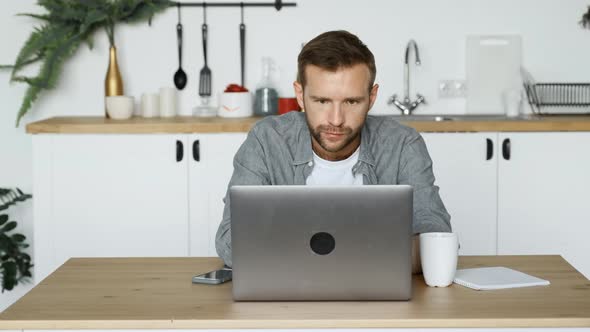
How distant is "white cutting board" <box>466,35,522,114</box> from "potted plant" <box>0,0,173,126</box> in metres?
1.41

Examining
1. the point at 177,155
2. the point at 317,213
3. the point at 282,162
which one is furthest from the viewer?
the point at 177,155

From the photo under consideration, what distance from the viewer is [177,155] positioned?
360 cm

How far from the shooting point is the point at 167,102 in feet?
13.0

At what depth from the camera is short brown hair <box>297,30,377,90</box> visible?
2.04m

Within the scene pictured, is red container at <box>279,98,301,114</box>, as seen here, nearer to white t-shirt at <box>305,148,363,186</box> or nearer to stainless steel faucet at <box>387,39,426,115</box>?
stainless steel faucet at <box>387,39,426,115</box>

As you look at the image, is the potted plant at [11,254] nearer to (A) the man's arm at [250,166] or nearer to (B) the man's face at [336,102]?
(A) the man's arm at [250,166]

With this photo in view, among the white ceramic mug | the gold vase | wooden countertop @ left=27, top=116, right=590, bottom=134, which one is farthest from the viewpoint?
the gold vase

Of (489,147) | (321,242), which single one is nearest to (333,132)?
(321,242)

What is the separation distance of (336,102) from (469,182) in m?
1.71

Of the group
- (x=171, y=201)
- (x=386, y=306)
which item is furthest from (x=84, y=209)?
(x=386, y=306)

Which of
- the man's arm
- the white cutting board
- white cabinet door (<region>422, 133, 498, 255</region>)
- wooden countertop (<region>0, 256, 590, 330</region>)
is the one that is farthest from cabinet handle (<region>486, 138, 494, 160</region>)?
wooden countertop (<region>0, 256, 590, 330</region>)

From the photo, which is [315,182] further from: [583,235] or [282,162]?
[583,235]

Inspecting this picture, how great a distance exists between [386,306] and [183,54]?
8.71 feet

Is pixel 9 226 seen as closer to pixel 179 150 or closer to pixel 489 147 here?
pixel 179 150
